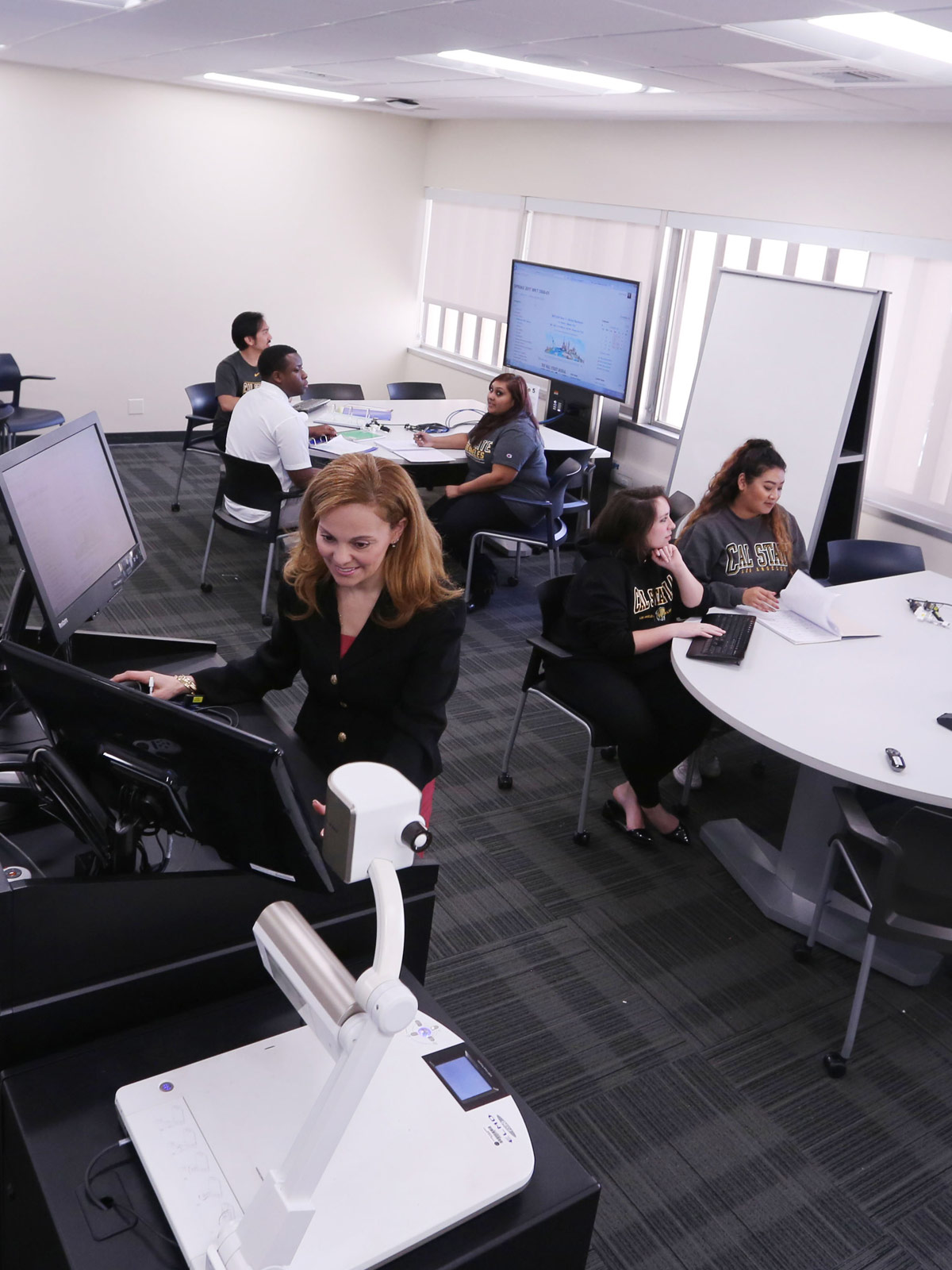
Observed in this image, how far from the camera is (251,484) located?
480cm

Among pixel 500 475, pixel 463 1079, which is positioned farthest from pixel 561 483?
pixel 463 1079

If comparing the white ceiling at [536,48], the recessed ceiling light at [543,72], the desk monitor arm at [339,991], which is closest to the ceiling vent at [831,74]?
the white ceiling at [536,48]

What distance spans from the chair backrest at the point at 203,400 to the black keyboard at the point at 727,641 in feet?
12.7

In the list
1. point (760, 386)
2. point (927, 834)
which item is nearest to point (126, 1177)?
point (927, 834)

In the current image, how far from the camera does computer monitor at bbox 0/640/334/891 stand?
1.29 metres

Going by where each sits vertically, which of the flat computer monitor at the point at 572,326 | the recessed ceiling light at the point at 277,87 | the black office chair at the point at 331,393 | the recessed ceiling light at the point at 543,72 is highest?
the recessed ceiling light at the point at 277,87

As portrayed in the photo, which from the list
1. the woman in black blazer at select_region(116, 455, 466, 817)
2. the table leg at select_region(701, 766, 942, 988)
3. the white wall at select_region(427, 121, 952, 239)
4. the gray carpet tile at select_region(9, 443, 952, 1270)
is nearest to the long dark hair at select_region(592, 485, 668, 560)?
the table leg at select_region(701, 766, 942, 988)

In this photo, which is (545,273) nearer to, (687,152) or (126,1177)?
(687,152)

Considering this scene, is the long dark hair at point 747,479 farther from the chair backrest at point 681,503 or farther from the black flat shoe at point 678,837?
the black flat shoe at point 678,837

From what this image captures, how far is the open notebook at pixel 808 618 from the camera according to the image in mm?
3301

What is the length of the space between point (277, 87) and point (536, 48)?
370 cm

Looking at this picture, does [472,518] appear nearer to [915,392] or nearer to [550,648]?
[550,648]

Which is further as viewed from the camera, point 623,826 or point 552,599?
point 623,826

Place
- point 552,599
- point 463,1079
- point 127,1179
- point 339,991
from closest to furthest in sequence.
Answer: point 339,991, point 127,1179, point 463,1079, point 552,599
